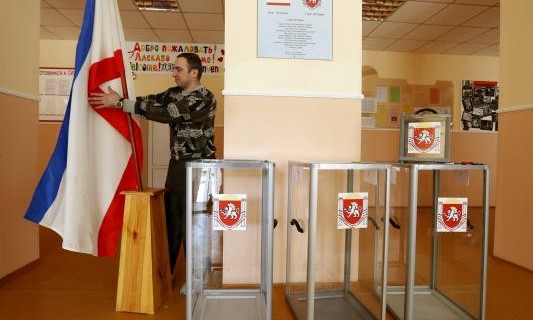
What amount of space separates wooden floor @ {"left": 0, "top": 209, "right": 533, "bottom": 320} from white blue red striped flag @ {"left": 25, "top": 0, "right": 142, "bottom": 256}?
1.01ft

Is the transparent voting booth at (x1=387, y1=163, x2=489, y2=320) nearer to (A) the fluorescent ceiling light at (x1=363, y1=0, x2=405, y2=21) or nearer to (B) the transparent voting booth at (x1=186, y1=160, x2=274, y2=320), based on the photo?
(B) the transparent voting booth at (x1=186, y1=160, x2=274, y2=320)

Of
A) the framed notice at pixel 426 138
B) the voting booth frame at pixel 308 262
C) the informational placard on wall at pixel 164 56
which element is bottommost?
the voting booth frame at pixel 308 262

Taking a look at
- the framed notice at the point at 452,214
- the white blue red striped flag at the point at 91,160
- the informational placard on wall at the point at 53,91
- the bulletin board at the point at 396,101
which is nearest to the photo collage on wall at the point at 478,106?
the bulletin board at the point at 396,101

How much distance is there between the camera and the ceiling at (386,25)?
13.0ft

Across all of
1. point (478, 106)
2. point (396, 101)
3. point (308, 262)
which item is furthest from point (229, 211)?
point (478, 106)

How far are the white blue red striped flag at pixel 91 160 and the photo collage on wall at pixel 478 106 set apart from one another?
505 centimetres

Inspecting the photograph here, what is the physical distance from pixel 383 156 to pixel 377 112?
64 cm

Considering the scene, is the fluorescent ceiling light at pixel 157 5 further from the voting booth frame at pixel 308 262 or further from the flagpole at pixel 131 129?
the voting booth frame at pixel 308 262

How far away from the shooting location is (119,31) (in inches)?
80.8

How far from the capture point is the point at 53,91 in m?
4.99

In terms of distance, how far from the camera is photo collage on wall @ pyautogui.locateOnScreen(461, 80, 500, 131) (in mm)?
5465

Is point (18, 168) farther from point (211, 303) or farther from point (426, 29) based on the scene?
point (426, 29)

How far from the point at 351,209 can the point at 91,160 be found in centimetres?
132

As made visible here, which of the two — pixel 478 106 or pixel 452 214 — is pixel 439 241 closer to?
pixel 452 214
